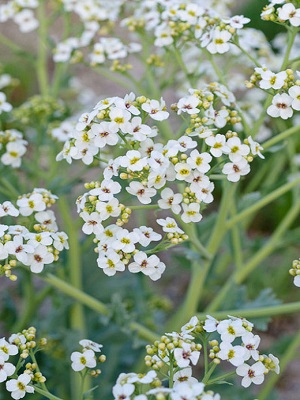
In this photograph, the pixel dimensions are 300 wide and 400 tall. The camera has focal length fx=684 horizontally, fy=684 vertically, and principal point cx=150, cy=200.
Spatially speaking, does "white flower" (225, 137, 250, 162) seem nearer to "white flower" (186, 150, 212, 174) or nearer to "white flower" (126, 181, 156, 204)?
"white flower" (186, 150, 212, 174)

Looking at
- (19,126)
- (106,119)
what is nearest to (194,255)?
(106,119)

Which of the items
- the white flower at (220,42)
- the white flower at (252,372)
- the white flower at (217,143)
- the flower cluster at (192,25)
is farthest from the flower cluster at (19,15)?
the white flower at (252,372)

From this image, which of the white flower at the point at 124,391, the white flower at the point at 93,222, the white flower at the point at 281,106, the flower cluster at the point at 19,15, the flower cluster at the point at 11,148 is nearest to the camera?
the white flower at the point at 124,391

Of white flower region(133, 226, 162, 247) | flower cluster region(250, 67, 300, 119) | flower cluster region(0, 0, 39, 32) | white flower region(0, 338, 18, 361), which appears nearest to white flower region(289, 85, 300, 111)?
flower cluster region(250, 67, 300, 119)

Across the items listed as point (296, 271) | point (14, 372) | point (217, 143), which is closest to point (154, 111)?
point (217, 143)

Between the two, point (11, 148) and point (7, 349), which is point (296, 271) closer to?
point (7, 349)

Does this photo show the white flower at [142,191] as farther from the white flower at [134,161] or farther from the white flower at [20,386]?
the white flower at [20,386]

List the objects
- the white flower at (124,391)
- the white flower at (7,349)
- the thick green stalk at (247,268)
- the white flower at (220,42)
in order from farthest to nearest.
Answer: the thick green stalk at (247,268) → the white flower at (220,42) → the white flower at (7,349) → the white flower at (124,391)

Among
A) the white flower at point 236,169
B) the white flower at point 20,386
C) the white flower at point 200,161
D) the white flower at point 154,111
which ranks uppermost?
the white flower at point 154,111
